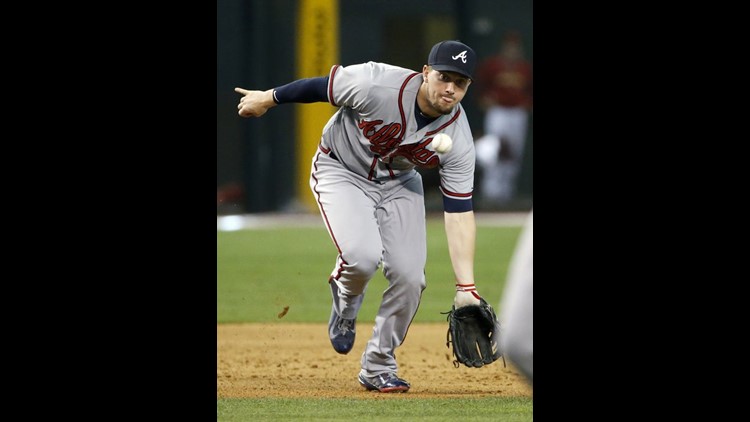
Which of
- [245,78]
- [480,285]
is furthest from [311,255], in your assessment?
[245,78]

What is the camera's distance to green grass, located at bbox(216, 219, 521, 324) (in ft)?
29.6

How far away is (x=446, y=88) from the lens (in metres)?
5.37

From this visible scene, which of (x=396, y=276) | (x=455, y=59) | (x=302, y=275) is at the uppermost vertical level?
(x=455, y=59)

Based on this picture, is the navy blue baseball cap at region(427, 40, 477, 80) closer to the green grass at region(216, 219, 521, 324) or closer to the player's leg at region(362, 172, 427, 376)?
the player's leg at region(362, 172, 427, 376)

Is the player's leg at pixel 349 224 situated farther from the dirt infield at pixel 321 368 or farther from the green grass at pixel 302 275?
the green grass at pixel 302 275

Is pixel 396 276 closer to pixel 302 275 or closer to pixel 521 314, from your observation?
pixel 521 314

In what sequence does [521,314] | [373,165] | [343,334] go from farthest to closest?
[343,334] < [373,165] < [521,314]

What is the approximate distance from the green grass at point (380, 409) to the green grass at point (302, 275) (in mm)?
2925

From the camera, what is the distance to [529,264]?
392 cm

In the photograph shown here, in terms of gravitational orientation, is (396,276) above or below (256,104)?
below

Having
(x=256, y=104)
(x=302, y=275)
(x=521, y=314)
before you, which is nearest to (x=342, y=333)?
(x=256, y=104)

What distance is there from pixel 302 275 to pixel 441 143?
5.49m

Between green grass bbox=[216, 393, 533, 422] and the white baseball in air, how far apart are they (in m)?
1.18
